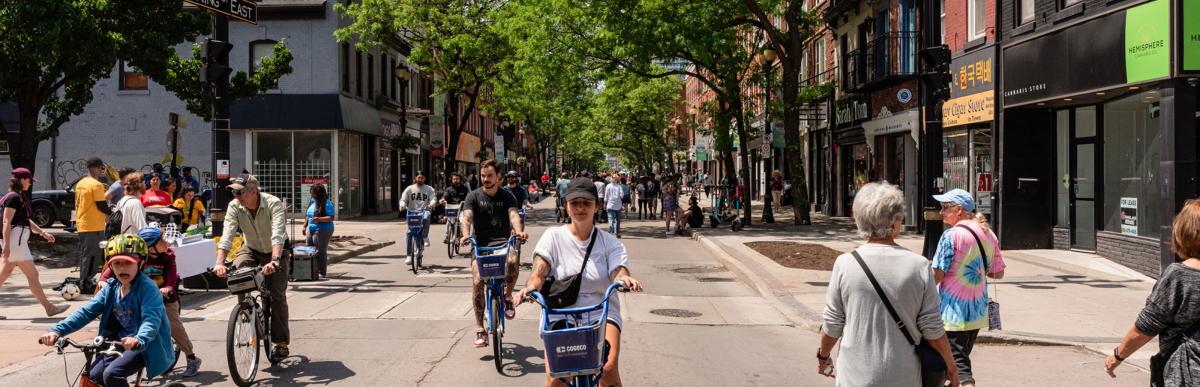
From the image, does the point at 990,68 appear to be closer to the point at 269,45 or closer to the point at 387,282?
the point at 387,282

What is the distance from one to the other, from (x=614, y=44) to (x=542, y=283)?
65.5 ft

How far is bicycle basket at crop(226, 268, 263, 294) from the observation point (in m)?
6.73

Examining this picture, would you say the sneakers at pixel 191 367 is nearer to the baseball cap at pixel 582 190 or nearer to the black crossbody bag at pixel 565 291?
the black crossbody bag at pixel 565 291

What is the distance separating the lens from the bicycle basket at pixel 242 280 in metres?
6.73

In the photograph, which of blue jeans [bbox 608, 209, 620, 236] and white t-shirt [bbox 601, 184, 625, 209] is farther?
blue jeans [bbox 608, 209, 620, 236]

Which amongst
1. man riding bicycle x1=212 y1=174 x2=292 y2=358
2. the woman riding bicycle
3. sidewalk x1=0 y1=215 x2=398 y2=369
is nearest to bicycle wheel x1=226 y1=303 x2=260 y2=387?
man riding bicycle x1=212 y1=174 x2=292 y2=358

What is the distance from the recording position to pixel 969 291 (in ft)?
18.1

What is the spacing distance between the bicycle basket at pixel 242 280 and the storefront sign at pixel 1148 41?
11.9m

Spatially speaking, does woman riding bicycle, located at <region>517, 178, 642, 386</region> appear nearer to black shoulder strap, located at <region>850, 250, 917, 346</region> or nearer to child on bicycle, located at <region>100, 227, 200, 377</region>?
black shoulder strap, located at <region>850, 250, 917, 346</region>

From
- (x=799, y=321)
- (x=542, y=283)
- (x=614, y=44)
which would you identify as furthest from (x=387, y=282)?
(x=614, y=44)

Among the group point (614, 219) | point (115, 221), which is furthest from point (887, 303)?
point (614, 219)

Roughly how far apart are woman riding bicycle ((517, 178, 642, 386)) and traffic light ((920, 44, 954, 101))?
328 inches

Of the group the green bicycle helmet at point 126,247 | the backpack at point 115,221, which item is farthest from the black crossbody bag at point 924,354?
the backpack at point 115,221

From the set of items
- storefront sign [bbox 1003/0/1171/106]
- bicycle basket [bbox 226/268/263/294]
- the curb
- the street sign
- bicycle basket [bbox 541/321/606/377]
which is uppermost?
the street sign
